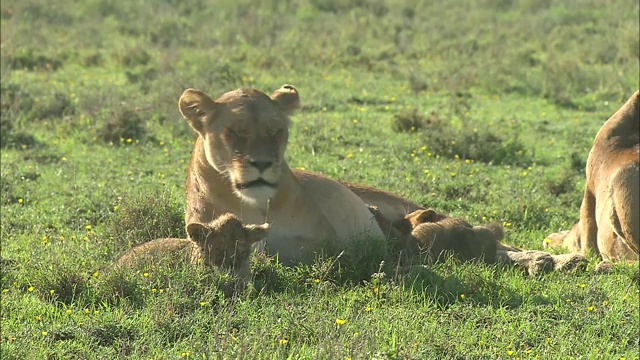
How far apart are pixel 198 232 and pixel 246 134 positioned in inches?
33.3

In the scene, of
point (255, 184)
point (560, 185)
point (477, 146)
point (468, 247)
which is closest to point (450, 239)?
point (468, 247)

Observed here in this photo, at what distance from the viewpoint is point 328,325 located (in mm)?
6246

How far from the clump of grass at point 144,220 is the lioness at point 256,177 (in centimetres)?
75

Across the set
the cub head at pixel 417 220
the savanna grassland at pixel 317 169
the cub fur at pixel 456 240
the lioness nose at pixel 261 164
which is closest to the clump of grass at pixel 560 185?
the savanna grassland at pixel 317 169

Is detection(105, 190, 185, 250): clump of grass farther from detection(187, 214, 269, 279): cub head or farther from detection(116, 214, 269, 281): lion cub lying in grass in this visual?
detection(187, 214, 269, 279): cub head

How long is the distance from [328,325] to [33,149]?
25.8 feet

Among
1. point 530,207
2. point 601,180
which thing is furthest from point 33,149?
point 601,180

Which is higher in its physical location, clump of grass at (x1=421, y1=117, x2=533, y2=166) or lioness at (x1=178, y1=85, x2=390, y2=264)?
lioness at (x1=178, y1=85, x2=390, y2=264)

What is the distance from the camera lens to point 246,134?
729 centimetres

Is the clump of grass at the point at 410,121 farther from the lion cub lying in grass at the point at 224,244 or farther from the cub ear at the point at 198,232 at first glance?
the cub ear at the point at 198,232

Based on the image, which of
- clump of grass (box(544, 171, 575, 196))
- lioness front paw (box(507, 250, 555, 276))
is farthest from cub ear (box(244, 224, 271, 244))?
clump of grass (box(544, 171, 575, 196))

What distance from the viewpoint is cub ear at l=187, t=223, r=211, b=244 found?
22.1 feet

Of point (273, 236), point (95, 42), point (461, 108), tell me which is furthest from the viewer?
point (95, 42)

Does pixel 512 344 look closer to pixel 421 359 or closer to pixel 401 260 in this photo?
pixel 421 359
